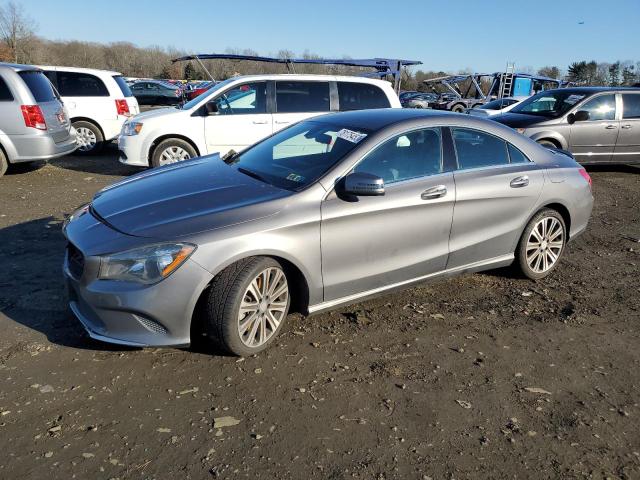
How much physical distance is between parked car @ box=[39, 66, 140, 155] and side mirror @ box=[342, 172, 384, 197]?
9.14 metres

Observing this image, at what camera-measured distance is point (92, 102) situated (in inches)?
433

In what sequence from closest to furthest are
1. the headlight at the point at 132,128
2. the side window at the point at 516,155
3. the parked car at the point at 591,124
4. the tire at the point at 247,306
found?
the tire at the point at 247,306
the side window at the point at 516,155
the headlight at the point at 132,128
the parked car at the point at 591,124

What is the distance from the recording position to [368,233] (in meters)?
3.78

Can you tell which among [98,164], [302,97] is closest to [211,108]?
[302,97]

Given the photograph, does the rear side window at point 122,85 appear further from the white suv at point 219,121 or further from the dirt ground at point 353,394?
the dirt ground at point 353,394

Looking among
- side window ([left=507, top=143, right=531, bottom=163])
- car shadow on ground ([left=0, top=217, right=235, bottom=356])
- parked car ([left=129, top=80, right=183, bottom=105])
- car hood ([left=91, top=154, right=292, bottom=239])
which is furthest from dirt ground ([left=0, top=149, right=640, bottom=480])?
parked car ([left=129, top=80, right=183, bottom=105])

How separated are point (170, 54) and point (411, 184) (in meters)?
93.3

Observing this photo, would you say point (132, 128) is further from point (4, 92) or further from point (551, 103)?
point (551, 103)

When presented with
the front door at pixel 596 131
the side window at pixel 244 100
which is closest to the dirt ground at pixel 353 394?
the side window at pixel 244 100

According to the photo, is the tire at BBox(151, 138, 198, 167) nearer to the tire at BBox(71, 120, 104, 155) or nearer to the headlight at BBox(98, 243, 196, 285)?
the tire at BBox(71, 120, 104, 155)

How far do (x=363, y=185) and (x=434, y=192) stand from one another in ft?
2.58

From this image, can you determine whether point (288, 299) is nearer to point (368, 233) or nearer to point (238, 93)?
point (368, 233)

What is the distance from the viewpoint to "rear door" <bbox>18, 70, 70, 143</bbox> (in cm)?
845

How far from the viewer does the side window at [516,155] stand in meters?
4.70
